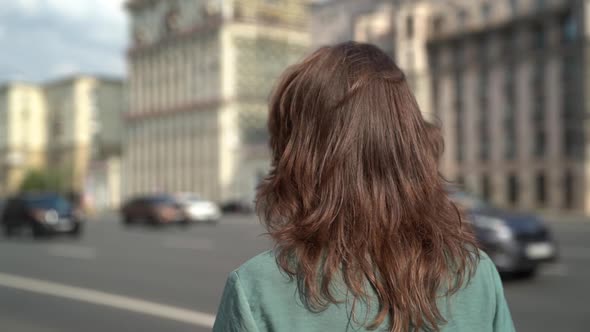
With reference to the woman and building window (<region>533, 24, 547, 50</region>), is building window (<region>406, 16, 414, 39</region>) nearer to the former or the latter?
building window (<region>533, 24, 547, 50</region>)

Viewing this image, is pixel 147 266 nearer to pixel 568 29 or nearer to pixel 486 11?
pixel 568 29

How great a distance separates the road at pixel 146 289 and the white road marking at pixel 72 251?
0.03m

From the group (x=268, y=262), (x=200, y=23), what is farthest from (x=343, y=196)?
(x=200, y=23)

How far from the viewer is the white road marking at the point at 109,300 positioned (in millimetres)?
8289

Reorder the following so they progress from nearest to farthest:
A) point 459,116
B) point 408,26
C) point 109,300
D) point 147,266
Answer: point 109,300 < point 147,266 < point 459,116 < point 408,26

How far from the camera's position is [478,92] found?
56906 millimetres

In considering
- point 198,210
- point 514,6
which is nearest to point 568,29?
point 514,6

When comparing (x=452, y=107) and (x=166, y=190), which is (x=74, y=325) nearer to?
(x=452, y=107)

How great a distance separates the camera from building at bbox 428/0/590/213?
49188 millimetres

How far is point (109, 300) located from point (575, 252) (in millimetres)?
10520

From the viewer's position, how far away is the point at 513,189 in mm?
54375

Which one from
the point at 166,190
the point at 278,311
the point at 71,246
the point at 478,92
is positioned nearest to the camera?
the point at 278,311

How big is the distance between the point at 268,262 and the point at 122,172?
311 ft

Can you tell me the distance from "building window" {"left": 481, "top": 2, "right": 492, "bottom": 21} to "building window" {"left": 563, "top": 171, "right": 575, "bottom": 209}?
14.8 m
